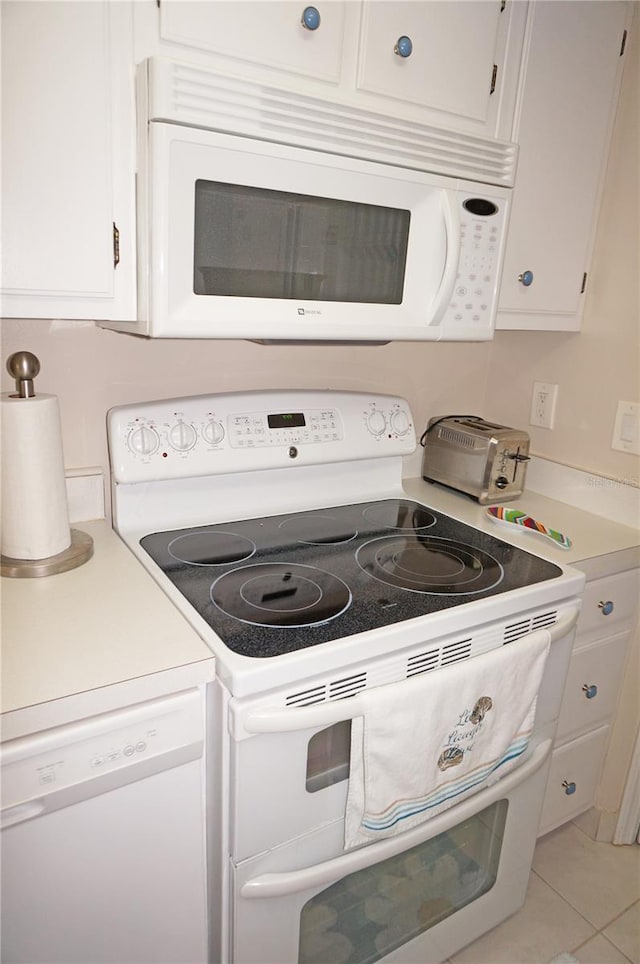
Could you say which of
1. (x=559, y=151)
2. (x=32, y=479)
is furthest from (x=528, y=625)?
(x=559, y=151)

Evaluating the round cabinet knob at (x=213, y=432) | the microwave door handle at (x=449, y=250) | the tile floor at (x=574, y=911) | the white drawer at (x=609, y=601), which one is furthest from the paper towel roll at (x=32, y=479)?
the tile floor at (x=574, y=911)

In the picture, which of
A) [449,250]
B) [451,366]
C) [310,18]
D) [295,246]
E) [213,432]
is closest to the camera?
[310,18]

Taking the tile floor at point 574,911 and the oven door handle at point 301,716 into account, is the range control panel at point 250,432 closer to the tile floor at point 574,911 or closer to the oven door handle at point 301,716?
the oven door handle at point 301,716

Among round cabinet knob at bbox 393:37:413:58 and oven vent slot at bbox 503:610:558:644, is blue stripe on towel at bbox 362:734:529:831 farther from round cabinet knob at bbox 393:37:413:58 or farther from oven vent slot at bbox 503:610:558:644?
round cabinet knob at bbox 393:37:413:58

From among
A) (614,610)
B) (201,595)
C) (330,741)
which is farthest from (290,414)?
(614,610)

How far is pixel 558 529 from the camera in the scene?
5.07 ft

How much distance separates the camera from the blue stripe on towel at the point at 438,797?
3.53ft

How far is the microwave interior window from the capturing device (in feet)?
3.51

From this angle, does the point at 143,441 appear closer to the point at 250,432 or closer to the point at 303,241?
the point at 250,432

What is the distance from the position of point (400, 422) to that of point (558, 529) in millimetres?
478

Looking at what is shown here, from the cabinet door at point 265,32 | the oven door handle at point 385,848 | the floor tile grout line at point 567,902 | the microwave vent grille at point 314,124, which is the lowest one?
the floor tile grout line at point 567,902

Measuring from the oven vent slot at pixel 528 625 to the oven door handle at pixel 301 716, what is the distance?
37cm

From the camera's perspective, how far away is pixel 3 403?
1.03 m

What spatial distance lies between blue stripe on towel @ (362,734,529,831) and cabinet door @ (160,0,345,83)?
4.20 ft
